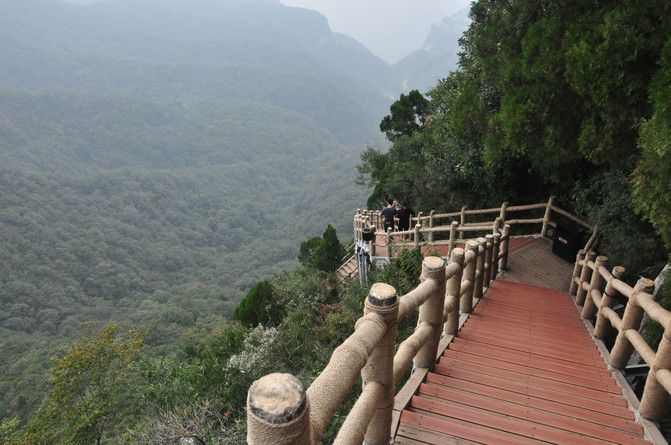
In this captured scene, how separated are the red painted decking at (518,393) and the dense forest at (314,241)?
2.17 metres

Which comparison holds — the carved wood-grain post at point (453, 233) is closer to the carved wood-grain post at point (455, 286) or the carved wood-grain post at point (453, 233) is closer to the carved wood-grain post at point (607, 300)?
the carved wood-grain post at point (607, 300)

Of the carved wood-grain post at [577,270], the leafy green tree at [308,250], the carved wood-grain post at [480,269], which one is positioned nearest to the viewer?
the carved wood-grain post at [480,269]

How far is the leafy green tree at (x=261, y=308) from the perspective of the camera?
13.5 m

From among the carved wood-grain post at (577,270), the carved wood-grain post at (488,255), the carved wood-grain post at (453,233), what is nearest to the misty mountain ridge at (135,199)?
the carved wood-grain post at (453,233)

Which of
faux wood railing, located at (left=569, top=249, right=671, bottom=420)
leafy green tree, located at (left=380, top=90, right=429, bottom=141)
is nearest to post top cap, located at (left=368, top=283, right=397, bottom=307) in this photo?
faux wood railing, located at (left=569, top=249, right=671, bottom=420)

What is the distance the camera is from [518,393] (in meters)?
2.97

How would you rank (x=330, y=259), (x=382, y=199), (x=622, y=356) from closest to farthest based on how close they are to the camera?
(x=622, y=356) < (x=330, y=259) < (x=382, y=199)

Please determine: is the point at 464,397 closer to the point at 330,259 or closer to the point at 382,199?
the point at 330,259

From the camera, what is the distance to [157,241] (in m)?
77.6

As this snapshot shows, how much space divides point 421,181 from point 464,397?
42.8 feet

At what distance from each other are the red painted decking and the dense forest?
7.10 ft

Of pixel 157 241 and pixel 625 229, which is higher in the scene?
pixel 625 229

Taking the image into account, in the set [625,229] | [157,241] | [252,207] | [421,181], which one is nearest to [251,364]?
[625,229]

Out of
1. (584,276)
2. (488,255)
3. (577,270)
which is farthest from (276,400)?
(577,270)
